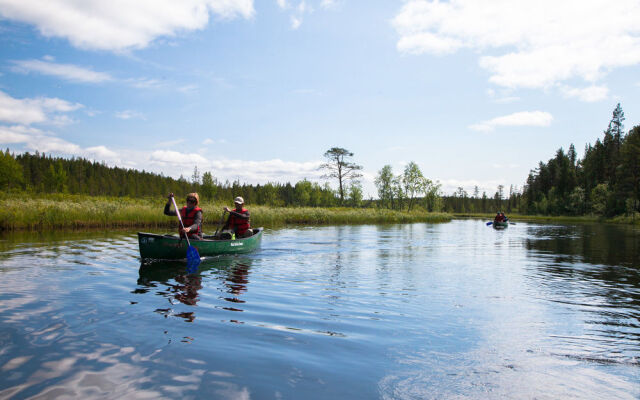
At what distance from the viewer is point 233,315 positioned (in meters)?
6.79

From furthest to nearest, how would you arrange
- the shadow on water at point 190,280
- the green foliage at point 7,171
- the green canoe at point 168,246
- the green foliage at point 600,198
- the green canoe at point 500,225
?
the green foliage at point 600,198 → the green foliage at point 7,171 → the green canoe at point 500,225 → the green canoe at point 168,246 → the shadow on water at point 190,280

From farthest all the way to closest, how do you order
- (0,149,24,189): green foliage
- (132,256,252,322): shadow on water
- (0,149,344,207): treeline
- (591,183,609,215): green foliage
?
(0,149,344,207): treeline → (591,183,609,215): green foliage → (0,149,24,189): green foliage → (132,256,252,322): shadow on water

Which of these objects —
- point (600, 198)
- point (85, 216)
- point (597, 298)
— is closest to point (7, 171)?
point (85, 216)

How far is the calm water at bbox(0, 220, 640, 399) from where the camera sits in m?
4.20

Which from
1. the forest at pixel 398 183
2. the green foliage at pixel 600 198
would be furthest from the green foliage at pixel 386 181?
the green foliage at pixel 600 198

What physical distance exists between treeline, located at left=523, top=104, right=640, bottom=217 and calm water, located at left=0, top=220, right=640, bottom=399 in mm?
59057

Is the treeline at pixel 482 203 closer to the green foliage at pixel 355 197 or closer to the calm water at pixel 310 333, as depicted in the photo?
the green foliage at pixel 355 197

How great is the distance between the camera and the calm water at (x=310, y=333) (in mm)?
4199

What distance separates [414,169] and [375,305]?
7250cm

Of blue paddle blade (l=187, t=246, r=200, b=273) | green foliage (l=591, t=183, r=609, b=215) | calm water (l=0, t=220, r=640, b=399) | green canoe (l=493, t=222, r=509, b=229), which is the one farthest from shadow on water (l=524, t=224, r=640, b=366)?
green foliage (l=591, t=183, r=609, b=215)

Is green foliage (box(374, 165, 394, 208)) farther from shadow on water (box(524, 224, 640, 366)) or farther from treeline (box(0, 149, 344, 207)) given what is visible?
shadow on water (box(524, 224, 640, 366))

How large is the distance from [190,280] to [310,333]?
522cm

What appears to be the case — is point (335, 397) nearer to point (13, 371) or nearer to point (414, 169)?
point (13, 371)

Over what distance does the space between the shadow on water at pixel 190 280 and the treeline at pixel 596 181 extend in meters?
65.1
